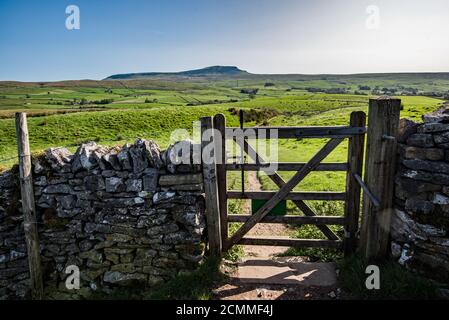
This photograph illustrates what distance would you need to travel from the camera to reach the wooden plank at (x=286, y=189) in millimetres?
5734

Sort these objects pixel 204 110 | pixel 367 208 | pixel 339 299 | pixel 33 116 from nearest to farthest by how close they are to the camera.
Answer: pixel 339 299, pixel 367 208, pixel 33 116, pixel 204 110

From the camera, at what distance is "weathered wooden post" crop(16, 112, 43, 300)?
5891 millimetres

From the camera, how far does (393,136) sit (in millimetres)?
5289

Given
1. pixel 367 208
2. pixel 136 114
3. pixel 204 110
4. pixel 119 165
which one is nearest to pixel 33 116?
pixel 136 114

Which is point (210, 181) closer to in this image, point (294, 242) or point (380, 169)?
point (294, 242)

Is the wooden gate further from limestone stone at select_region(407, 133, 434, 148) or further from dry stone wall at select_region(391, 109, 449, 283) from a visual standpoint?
limestone stone at select_region(407, 133, 434, 148)

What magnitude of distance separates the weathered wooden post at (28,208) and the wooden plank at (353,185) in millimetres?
6212

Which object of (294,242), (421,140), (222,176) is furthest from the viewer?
(294,242)

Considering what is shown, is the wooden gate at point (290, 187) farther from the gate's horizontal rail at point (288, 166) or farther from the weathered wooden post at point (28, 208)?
the weathered wooden post at point (28, 208)

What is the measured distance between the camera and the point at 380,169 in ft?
17.6

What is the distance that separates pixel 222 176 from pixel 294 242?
6.68ft

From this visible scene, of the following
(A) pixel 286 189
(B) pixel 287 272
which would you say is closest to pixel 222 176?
(A) pixel 286 189
